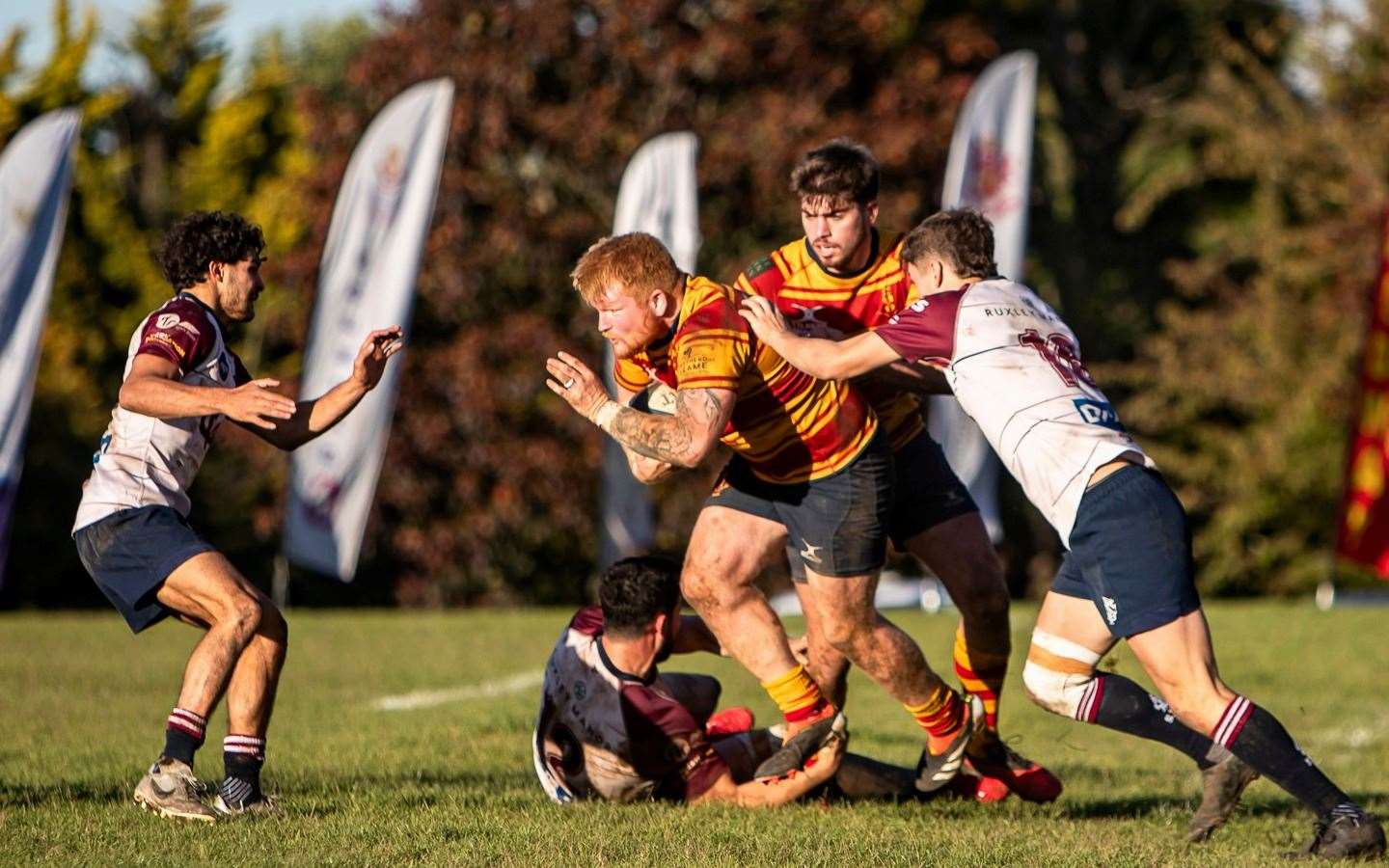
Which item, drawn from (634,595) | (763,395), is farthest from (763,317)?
(634,595)

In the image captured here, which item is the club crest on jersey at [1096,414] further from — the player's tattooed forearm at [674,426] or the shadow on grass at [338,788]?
the shadow on grass at [338,788]

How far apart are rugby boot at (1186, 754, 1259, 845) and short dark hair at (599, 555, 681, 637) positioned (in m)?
2.10

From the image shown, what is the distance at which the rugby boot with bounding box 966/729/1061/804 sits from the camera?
762 cm

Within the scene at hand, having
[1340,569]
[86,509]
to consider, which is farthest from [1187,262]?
[86,509]

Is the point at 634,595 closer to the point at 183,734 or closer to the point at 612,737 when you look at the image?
the point at 612,737

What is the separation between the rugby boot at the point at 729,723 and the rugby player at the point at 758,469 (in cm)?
51

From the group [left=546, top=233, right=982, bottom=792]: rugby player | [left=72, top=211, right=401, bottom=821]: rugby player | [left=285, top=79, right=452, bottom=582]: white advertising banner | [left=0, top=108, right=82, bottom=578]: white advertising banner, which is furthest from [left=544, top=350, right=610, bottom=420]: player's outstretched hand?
[left=285, top=79, right=452, bottom=582]: white advertising banner

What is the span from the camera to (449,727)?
989cm

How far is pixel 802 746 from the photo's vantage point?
22.9 feet

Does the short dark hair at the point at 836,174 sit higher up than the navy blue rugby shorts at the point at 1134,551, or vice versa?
the short dark hair at the point at 836,174

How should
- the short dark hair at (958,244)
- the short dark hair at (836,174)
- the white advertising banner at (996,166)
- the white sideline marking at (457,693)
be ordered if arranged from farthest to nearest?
the white advertising banner at (996,166) < the white sideline marking at (457,693) < the short dark hair at (836,174) < the short dark hair at (958,244)

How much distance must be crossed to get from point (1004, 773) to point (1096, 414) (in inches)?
81.2

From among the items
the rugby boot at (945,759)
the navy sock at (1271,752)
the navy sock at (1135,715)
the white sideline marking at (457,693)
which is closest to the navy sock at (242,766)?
the rugby boot at (945,759)

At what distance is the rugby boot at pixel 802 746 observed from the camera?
6.97 metres
